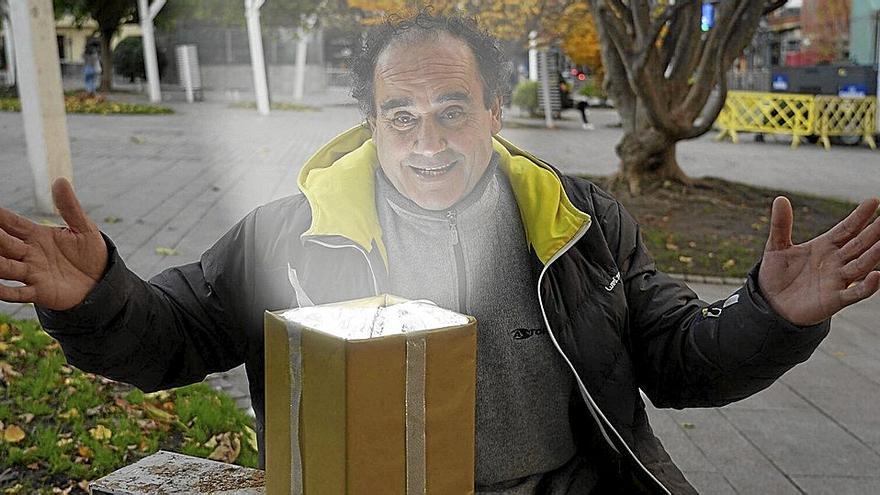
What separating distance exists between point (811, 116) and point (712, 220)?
10.5m

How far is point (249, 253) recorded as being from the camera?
2.31 metres

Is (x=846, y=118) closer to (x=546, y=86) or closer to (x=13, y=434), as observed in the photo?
(x=546, y=86)

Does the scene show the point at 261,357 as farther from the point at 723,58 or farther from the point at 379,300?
the point at 723,58

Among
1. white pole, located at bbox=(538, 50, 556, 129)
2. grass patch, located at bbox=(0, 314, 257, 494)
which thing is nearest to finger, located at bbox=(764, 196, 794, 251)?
grass patch, located at bbox=(0, 314, 257, 494)

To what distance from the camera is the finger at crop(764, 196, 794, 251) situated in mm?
1995

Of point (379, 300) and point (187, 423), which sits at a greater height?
point (379, 300)

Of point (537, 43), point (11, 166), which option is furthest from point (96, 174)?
point (537, 43)

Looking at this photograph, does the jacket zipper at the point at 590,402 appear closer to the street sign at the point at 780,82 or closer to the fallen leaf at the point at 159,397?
the fallen leaf at the point at 159,397

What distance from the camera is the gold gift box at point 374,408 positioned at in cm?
144

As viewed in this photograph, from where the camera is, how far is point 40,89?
9.21 metres

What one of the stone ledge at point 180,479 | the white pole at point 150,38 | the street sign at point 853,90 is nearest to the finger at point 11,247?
the stone ledge at point 180,479

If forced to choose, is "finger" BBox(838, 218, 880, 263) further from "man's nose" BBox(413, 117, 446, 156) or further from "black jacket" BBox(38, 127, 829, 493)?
"man's nose" BBox(413, 117, 446, 156)

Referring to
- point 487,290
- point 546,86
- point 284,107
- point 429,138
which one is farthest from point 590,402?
point 284,107

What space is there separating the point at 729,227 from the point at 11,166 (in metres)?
8.35
